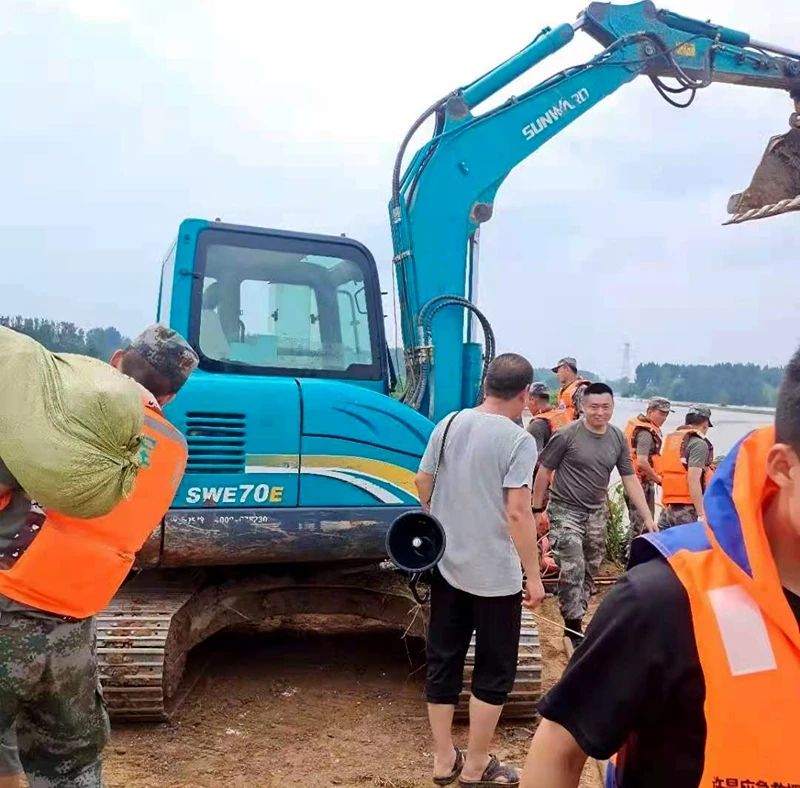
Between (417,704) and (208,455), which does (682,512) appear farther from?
→ (208,455)

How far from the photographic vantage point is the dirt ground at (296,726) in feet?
12.3

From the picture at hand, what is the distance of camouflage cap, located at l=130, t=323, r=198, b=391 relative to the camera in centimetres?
295

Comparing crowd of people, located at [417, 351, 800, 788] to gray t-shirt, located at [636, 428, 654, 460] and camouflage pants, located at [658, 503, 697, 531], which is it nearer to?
camouflage pants, located at [658, 503, 697, 531]

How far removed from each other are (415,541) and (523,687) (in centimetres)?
125

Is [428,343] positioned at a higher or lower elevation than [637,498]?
higher

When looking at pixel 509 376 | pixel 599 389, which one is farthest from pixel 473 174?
pixel 509 376

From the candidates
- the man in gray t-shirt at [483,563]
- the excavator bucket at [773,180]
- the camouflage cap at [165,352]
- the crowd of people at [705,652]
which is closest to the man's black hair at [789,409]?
the crowd of people at [705,652]

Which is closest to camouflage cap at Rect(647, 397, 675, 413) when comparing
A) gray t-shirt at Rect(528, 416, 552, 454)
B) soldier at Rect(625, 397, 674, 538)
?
soldier at Rect(625, 397, 674, 538)

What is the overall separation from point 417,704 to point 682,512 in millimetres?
3612

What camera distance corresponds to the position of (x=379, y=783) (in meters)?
3.68

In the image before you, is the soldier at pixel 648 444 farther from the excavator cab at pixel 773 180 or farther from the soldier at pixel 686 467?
the excavator cab at pixel 773 180

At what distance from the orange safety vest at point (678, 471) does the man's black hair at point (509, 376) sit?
4096 mm

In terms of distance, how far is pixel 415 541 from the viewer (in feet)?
11.8

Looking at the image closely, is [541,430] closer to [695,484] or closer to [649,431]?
[695,484]
